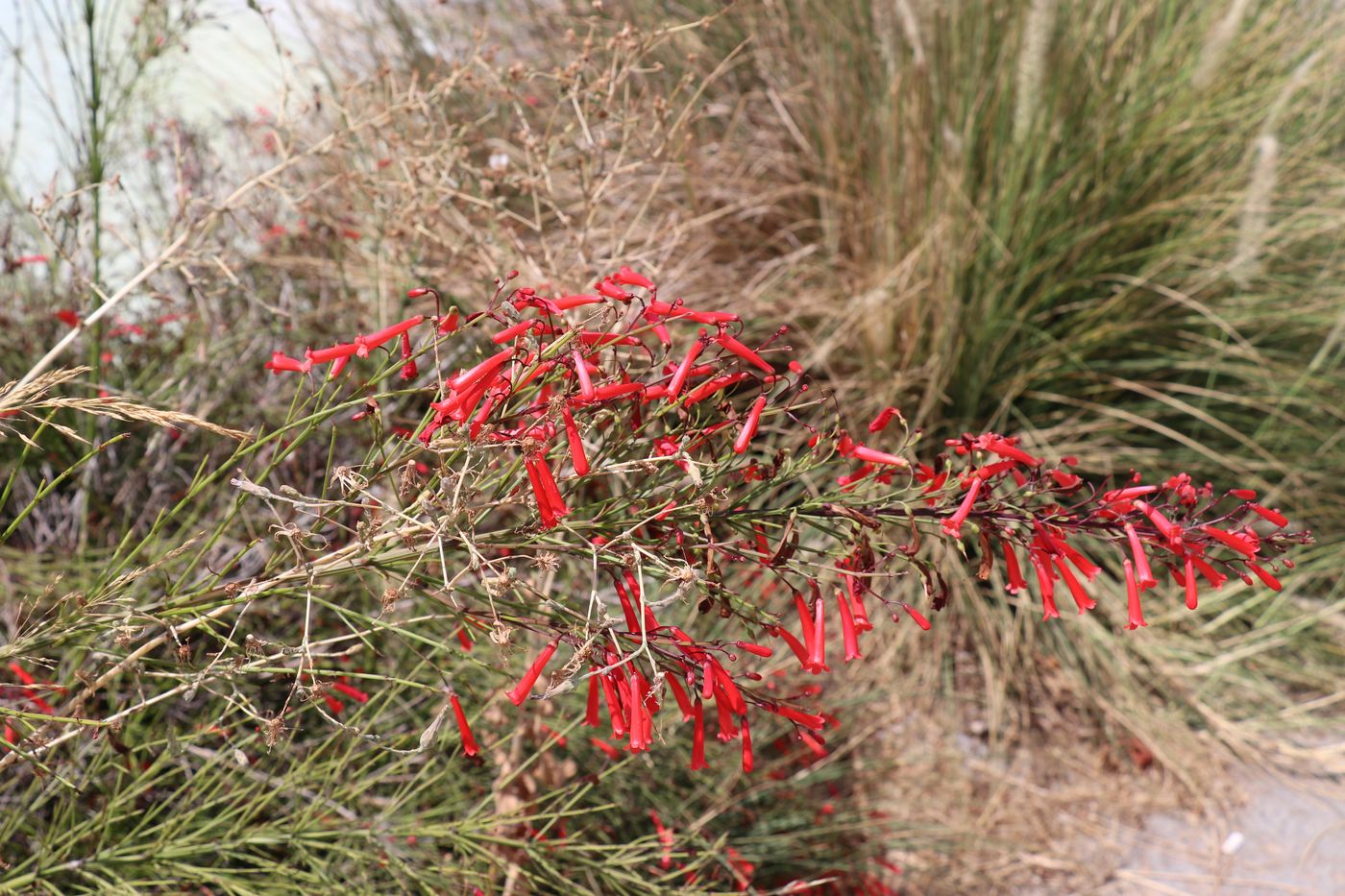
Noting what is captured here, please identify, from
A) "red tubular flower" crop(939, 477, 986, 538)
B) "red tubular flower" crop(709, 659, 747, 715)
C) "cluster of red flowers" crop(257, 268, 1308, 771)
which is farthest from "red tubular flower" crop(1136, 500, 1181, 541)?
"red tubular flower" crop(709, 659, 747, 715)

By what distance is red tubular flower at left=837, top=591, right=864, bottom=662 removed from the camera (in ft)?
2.85

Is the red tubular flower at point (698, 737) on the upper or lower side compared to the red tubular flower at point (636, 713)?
lower

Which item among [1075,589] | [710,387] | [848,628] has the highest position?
[710,387]

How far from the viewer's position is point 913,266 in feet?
9.40

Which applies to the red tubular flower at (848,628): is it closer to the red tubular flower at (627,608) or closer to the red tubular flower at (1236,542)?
the red tubular flower at (627,608)

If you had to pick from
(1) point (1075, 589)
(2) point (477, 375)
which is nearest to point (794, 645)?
(1) point (1075, 589)

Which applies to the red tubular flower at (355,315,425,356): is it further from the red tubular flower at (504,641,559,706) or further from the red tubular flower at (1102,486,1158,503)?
the red tubular flower at (1102,486,1158,503)

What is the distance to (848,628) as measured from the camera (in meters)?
0.88

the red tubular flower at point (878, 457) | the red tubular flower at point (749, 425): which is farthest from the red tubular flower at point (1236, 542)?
the red tubular flower at point (749, 425)

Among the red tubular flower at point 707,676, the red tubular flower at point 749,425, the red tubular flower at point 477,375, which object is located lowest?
the red tubular flower at point 707,676

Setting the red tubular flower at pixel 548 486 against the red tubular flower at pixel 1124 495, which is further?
the red tubular flower at pixel 1124 495

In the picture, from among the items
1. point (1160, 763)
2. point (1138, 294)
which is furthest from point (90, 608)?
point (1138, 294)

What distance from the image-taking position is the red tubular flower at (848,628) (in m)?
0.87

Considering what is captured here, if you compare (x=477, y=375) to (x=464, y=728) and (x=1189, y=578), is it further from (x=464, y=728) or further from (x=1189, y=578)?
(x=1189, y=578)
